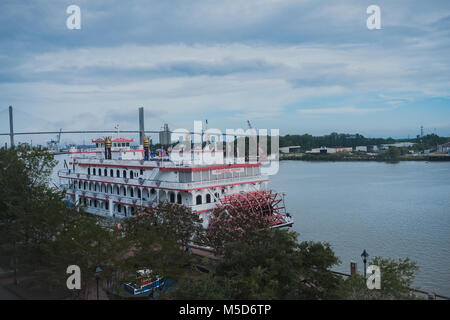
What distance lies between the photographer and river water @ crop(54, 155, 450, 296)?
23000 mm

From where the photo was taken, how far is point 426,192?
46.1 metres

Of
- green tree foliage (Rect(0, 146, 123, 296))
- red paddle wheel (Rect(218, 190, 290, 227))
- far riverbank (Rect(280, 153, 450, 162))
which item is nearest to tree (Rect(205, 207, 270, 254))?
green tree foliage (Rect(0, 146, 123, 296))

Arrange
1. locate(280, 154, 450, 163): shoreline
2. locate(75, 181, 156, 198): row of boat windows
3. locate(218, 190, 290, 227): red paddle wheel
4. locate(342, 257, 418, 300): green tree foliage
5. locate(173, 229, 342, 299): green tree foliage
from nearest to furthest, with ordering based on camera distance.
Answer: locate(173, 229, 342, 299): green tree foliage → locate(342, 257, 418, 300): green tree foliage → locate(218, 190, 290, 227): red paddle wheel → locate(75, 181, 156, 198): row of boat windows → locate(280, 154, 450, 163): shoreline

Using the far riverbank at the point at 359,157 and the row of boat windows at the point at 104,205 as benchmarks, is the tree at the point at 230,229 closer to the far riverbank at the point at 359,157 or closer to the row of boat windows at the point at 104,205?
the row of boat windows at the point at 104,205

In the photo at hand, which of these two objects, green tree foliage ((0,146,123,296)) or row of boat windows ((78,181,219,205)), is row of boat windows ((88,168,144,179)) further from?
green tree foliage ((0,146,123,296))

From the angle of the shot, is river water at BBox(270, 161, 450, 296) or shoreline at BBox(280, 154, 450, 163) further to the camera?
shoreline at BBox(280, 154, 450, 163)

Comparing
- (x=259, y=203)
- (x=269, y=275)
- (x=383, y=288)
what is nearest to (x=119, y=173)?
(x=259, y=203)

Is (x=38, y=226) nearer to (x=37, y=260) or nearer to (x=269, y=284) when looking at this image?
(x=37, y=260)

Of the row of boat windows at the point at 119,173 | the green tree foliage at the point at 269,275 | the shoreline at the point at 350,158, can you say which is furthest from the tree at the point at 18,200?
the shoreline at the point at 350,158

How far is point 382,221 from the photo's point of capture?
1261 inches

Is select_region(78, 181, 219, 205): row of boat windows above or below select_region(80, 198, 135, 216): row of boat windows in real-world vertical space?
above

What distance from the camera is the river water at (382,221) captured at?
23000 mm

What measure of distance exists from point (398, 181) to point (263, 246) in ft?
169

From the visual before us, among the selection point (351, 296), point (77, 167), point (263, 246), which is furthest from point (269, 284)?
point (77, 167)
